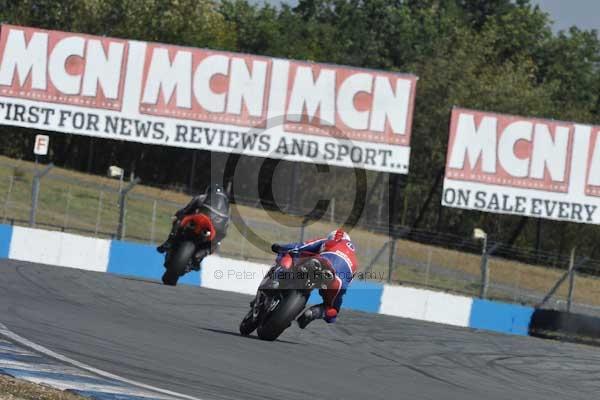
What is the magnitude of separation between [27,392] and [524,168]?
23.5 meters

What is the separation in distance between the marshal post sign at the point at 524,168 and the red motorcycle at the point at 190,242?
46.7 feet

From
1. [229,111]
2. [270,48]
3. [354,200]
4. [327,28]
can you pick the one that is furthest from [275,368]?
[327,28]

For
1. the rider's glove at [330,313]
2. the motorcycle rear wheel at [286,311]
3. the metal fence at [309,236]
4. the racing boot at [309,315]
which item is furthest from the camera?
the metal fence at [309,236]

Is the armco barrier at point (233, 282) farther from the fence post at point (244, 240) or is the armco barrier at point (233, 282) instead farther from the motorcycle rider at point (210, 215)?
the motorcycle rider at point (210, 215)

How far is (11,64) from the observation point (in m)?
29.5

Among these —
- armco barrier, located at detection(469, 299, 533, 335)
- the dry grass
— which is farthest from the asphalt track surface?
armco barrier, located at detection(469, 299, 533, 335)

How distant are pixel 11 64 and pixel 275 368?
21.5 metres

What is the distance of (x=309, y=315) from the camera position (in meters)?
11.3

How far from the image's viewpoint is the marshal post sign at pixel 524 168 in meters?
29.1

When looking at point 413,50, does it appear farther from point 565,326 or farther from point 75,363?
point 75,363

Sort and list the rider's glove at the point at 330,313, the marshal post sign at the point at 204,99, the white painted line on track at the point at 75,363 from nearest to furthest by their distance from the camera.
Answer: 1. the white painted line on track at the point at 75,363
2. the rider's glove at the point at 330,313
3. the marshal post sign at the point at 204,99

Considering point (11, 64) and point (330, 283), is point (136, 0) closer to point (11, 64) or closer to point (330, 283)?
point (11, 64)

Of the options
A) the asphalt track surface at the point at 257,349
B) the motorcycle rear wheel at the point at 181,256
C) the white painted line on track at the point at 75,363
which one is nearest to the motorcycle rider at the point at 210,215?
the motorcycle rear wheel at the point at 181,256

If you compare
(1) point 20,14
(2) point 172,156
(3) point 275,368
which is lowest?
(3) point 275,368
